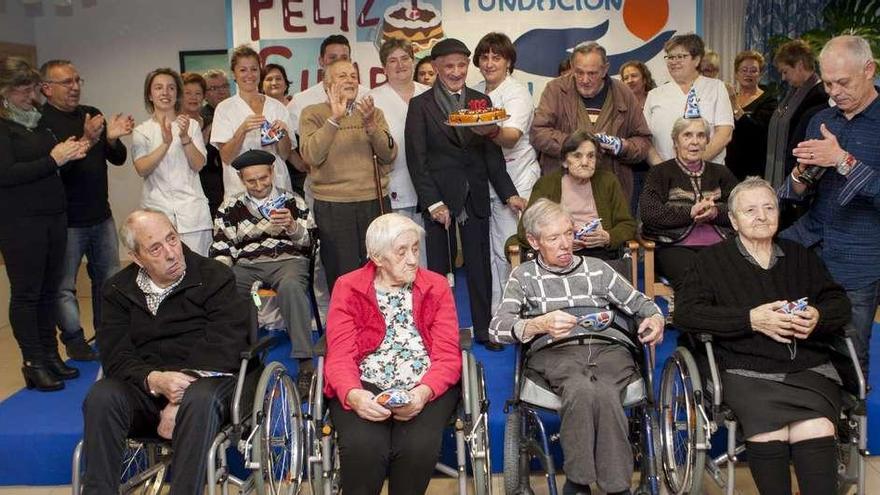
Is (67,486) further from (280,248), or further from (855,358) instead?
Result: (855,358)

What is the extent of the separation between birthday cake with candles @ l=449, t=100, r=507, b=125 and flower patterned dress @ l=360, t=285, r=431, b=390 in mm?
1157

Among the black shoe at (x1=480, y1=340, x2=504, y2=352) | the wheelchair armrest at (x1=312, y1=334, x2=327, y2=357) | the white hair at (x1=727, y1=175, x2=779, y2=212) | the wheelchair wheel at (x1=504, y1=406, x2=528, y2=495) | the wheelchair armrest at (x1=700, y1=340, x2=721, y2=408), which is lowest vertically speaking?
the wheelchair wheel at (x1=504, y1=406, x2=528, y2=495)

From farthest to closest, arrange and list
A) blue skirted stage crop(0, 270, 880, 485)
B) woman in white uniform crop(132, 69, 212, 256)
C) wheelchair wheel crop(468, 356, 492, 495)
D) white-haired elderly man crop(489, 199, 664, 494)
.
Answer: woman in white uniform crop(132, 69, 212, 256) → blue skirted stage crop(0, 270, 880, 485) → white-haired elderly man crop(489, 199, 664, 494) → wheelchair wheel crop(468, 356, 492, 495)

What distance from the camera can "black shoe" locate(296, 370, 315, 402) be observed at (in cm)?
349

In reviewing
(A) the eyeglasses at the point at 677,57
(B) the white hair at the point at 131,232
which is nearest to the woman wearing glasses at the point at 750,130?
(A) the eyeglasses at the point at 677,57

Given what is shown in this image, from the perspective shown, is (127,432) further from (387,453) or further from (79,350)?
(79,350)

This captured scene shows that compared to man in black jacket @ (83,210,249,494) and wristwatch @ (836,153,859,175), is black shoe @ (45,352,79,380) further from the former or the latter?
wristwatch @ (836,153,859,175)

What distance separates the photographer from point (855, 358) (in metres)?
2.63

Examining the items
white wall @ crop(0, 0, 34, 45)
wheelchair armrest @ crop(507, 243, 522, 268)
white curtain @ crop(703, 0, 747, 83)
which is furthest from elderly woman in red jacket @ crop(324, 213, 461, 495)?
white wall @ crop(0, 0, 34, 45)

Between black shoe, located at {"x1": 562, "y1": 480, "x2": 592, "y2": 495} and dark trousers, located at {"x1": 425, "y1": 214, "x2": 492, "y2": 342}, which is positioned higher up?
dark trousers, located at {"x1": 425, "y1": 214, "x2": 492, "y2": 342}

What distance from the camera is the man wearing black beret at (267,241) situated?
3.74 m

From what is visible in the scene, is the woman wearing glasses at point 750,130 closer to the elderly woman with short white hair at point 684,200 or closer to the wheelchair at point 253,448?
the elderly woman with short white hair at point 684,200

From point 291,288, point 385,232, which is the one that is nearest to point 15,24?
point 291,288

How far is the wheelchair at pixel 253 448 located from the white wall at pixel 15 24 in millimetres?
5186
